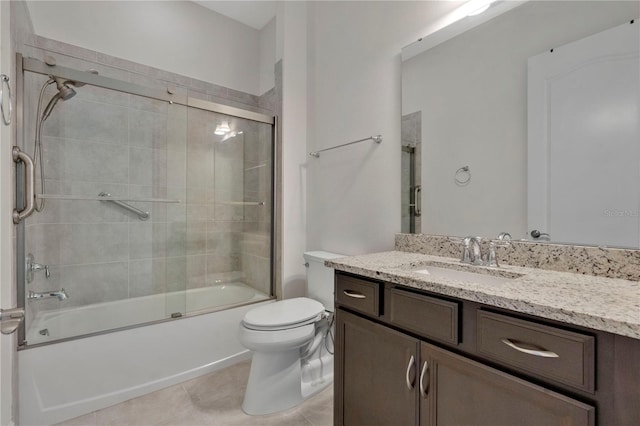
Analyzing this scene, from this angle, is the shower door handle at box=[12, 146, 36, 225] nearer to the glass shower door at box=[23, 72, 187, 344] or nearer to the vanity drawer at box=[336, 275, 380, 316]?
the glass shower door at box=[23, 72, 187, 344]

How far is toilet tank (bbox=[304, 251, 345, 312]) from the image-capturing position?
6.20ft

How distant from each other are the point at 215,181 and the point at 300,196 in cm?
75

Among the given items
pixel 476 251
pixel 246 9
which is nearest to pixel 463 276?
pixel 476 251

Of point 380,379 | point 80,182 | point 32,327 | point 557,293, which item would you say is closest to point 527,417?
point 557,293

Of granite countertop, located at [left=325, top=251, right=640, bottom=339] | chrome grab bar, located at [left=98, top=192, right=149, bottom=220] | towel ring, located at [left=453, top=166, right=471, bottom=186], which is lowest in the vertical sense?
granite countertop, located at [left=325, top=251, right=640, bottom=339]

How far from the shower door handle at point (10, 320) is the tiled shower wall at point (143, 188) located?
1.49 meters

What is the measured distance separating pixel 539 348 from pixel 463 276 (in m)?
0.49

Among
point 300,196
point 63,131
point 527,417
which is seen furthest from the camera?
point 300,196

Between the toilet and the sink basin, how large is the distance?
0.74 m

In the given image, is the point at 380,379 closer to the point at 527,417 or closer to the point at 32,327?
the point at 527,417

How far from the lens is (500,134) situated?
1.27 metres

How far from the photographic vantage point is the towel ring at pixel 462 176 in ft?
4.55

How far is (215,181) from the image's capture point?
2.50 m

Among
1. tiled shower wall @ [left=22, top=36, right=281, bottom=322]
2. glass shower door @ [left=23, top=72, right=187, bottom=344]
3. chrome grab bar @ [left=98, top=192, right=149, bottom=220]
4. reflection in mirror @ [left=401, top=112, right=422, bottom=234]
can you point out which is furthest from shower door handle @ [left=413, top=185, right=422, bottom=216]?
chrome grab bar @ [left=98, top=192, right=149, bottom=220]
